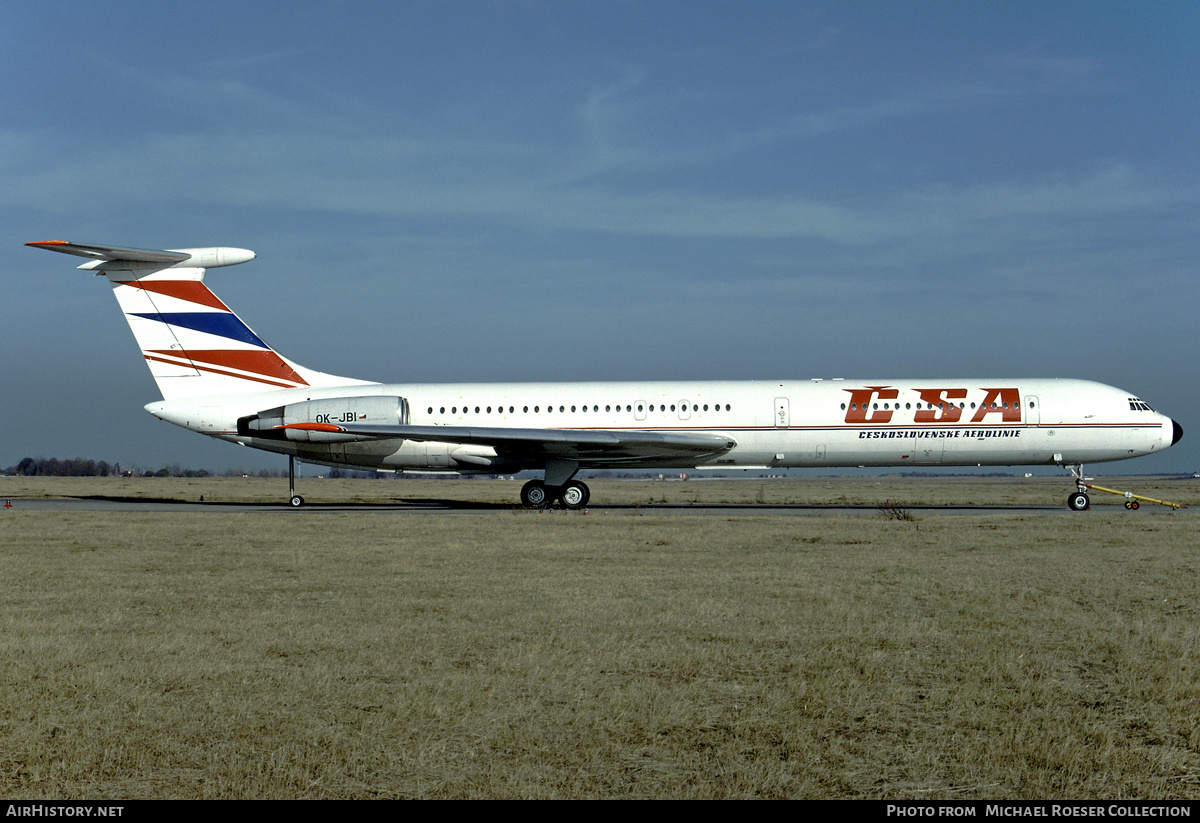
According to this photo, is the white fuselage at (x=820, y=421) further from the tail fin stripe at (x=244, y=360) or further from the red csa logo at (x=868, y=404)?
the tail fin stripe at (x=244, y=360)

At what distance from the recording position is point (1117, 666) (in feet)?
23.3

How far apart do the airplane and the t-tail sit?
0.03 metres

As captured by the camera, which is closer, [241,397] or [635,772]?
[635,772]

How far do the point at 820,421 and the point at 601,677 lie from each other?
818 inches

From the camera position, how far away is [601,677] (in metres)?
6.80

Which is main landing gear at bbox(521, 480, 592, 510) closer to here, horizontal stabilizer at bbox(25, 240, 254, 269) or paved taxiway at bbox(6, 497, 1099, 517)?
paved taxiway at bbox(6, 497, 1099, 517)

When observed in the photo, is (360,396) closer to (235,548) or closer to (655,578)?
(235,548)

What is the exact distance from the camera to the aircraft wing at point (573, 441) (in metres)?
25.6

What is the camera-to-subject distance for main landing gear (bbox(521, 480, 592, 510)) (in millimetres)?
26766

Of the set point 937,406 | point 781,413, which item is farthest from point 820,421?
point 937,406

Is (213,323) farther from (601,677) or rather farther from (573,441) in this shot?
(601,677)

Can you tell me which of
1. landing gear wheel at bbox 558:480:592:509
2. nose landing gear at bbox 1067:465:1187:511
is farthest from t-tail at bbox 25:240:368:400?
nose landing gear at bbox 1067:465:1187:511
